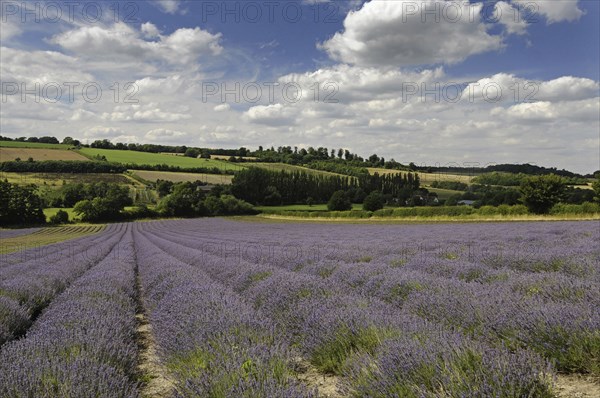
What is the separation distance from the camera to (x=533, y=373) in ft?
7.21

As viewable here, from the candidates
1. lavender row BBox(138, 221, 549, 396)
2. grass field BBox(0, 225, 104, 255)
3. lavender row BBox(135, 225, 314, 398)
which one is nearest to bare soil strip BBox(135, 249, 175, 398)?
lavender row BBox(135, 225, 314, 398)

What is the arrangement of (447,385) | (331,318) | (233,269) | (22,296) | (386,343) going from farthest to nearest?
(233,269) < (22,296) < (331,318) < (386,343) < (447,385)

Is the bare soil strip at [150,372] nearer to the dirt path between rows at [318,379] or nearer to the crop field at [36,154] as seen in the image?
the dirt path between rows at [318,379]

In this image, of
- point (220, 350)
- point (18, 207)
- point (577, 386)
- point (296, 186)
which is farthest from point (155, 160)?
point (577, 386)

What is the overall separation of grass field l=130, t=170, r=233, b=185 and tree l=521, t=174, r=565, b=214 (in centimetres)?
5983

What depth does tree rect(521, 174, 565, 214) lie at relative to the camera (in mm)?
34938

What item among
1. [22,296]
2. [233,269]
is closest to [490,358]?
[233,269]

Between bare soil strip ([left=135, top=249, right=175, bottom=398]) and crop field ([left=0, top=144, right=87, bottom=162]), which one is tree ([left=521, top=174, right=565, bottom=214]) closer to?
bare soil strip ([left=135, top=249, right=175, bottom=398])

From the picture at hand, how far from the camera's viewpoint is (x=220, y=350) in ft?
10.4

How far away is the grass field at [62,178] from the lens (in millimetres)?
75681

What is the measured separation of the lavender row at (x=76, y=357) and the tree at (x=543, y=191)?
3642 centimetres

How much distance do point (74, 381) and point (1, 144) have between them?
11040 centimetres

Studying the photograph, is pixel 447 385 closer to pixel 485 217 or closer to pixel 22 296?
pixel 22 296

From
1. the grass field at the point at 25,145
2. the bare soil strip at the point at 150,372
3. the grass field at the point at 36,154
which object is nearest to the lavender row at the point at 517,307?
the bare soil strip at the point at 150,372
